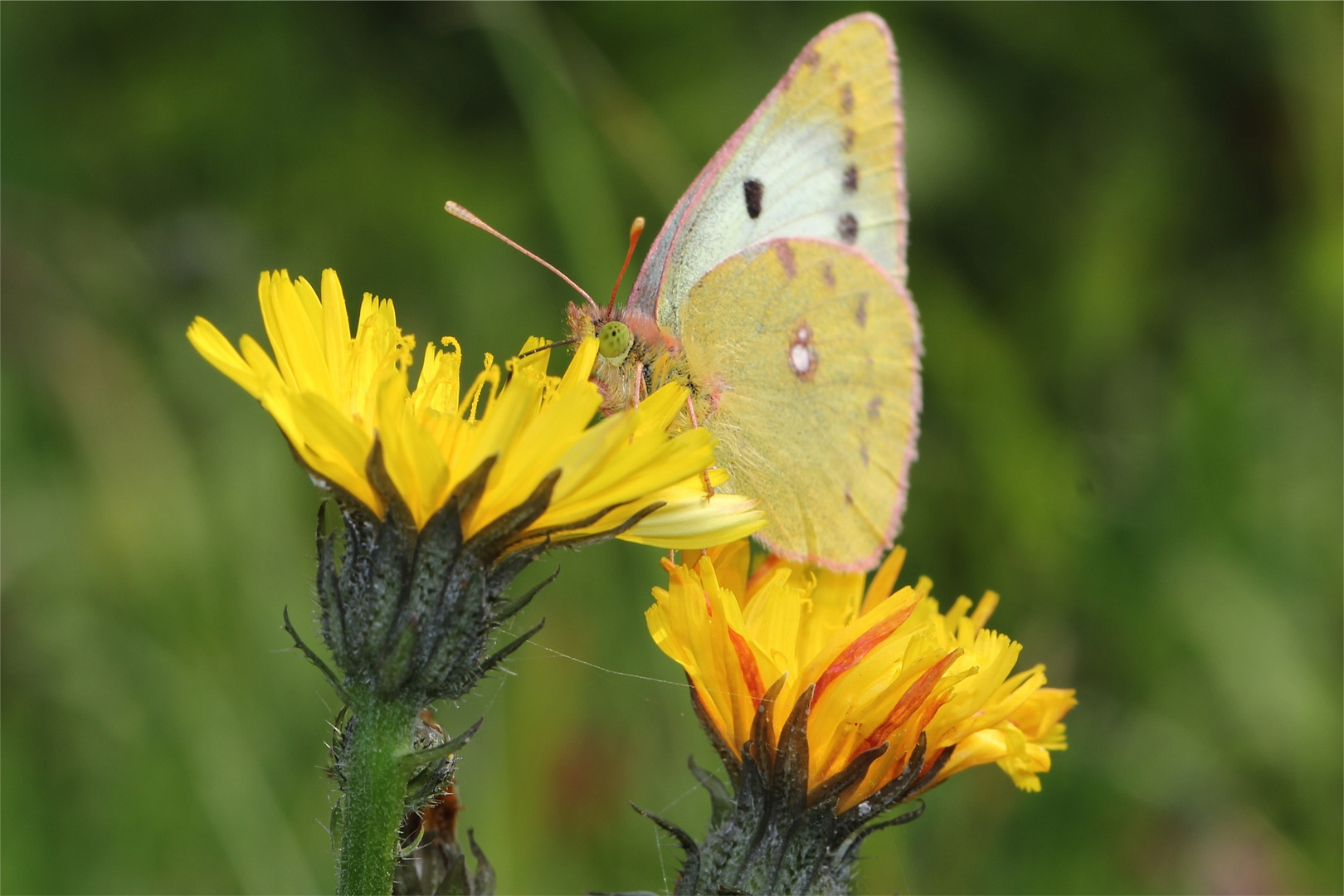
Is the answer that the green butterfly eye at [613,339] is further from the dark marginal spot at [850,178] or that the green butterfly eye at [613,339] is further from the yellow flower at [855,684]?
the dark marginal spot at [850,178]

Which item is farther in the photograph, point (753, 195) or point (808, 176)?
point (808, 176)

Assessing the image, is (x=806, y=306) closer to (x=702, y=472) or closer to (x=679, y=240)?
(x=679, y=240)

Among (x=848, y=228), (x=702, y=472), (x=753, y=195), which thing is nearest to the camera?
(x=702, y=472)

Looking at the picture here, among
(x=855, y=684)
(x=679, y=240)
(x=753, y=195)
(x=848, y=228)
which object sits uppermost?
(x=848, y=228)

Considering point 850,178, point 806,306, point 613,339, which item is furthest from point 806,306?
point 613,339

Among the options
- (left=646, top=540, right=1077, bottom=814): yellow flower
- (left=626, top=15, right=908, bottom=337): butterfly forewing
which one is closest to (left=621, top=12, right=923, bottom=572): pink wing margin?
(left=626, top=15, right=908, bottom=337): butterfly forewing

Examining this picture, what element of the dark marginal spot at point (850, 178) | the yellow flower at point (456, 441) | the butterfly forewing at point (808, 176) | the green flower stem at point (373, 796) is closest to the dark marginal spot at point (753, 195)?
the butterfly forewing at point (808, 176)
